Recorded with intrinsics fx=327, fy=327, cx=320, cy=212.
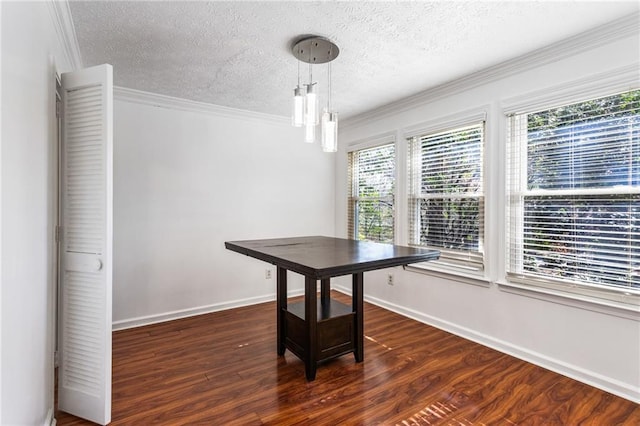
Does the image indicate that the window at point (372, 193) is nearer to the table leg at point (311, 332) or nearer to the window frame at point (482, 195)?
the window frame at point (482, 195)

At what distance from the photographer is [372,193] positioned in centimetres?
421

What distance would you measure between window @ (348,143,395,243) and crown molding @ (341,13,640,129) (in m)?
0.61

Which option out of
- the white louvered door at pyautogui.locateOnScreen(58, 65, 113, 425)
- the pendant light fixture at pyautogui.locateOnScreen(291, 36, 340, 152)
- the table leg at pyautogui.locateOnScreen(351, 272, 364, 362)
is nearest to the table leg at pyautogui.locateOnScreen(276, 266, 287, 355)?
the table leg at pyautogui.locateOnScreen(351, 272, 364, 362)

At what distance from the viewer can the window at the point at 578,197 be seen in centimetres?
214

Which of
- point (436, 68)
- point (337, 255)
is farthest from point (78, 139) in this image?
point (436, 68)

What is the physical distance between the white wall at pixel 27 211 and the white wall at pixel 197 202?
155 cm

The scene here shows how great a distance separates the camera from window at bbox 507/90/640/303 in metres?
2.14

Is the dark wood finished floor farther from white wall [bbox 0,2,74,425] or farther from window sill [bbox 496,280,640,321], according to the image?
white wall [bbox 0,2,74,425]

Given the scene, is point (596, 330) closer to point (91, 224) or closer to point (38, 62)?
point (91, 224)

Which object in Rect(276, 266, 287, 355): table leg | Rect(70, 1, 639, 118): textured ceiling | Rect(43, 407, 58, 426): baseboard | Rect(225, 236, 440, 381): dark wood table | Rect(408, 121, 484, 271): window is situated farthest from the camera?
Rect(408, 121, 484, 271): window

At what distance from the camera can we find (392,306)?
12.5ft

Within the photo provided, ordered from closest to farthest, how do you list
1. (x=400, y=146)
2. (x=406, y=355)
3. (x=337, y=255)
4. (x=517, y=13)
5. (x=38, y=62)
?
(x=38, y=62) < (x=517, y=13) < (x=337, y=255) < (x=406, y=355) < (x=400, y=146)

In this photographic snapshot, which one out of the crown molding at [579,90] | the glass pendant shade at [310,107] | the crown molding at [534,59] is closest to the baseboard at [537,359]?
the crown molding at [579,90]

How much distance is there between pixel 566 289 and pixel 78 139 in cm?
337
